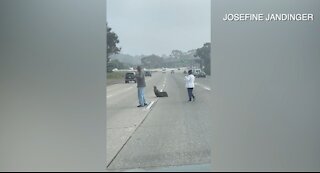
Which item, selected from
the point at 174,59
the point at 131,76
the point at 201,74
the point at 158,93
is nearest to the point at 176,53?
the point at 174,59

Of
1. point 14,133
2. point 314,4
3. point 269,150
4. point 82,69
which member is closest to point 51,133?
point 14,133

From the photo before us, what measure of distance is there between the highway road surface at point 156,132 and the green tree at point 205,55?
8.8 inches

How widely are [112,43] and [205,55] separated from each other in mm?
1322

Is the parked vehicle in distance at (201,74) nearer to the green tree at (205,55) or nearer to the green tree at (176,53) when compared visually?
the green tree at (205,55)

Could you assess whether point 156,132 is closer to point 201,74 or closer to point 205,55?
point 201,74

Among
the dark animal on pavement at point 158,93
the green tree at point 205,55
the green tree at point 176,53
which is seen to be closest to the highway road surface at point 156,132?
the dark animal on pavement at point 158,93

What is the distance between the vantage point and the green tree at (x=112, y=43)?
17.3 ft

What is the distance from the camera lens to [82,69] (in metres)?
4.91

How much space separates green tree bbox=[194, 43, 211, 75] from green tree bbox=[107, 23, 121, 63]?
121cm

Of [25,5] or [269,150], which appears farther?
[269,150]

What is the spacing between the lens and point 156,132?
7.36 m

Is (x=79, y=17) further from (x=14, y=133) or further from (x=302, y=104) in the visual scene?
(x=302, y=104)

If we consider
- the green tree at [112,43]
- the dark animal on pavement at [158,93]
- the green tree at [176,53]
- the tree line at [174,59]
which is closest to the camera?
the green tree at [112,43]

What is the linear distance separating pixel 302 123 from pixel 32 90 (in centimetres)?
354
